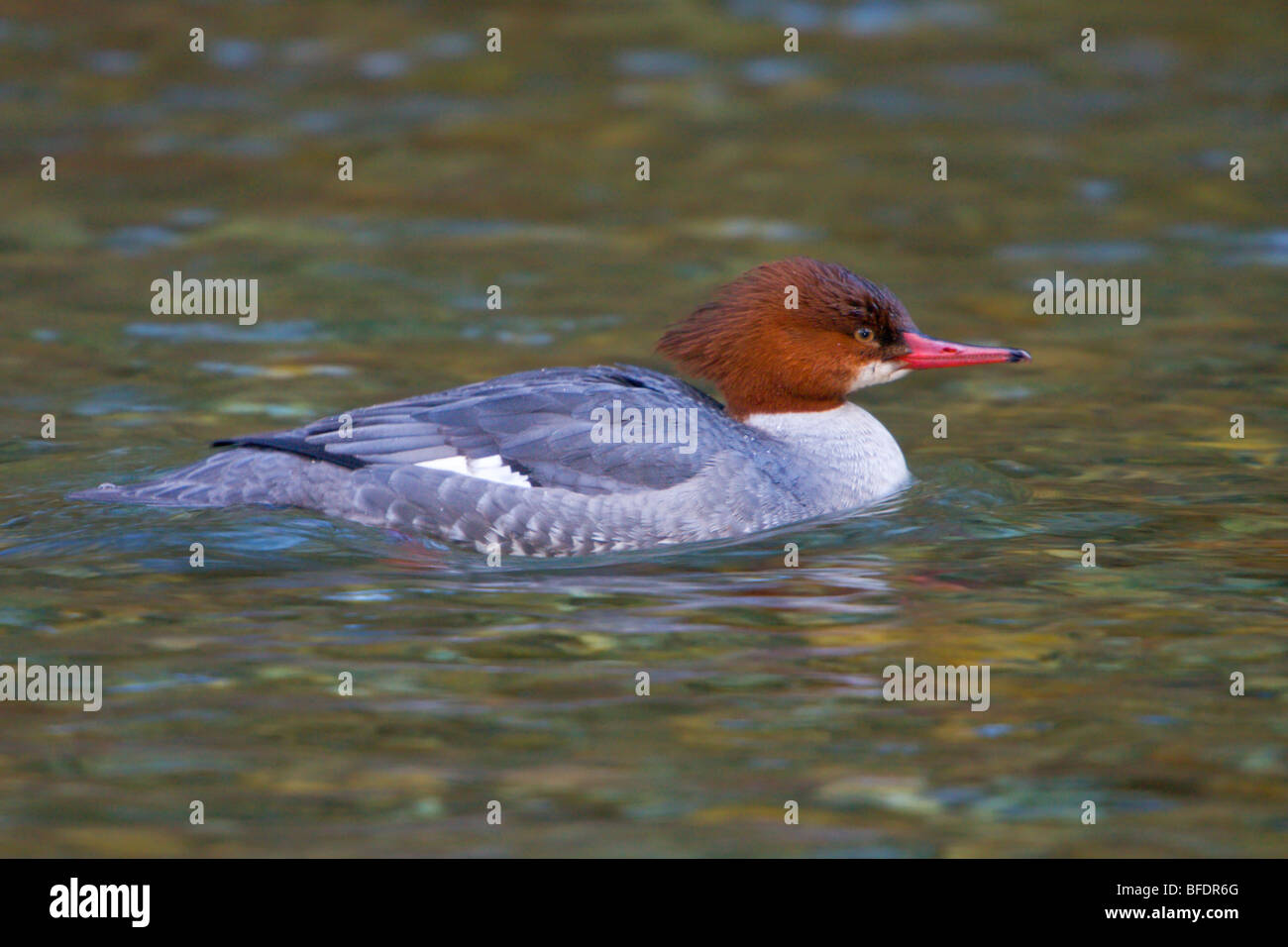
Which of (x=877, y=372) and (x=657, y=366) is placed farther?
(x=657, y=366)

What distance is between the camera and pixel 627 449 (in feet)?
23.7

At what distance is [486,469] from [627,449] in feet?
1.81

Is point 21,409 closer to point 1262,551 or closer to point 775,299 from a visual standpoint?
point 775,299

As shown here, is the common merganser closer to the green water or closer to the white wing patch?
the white wing patch

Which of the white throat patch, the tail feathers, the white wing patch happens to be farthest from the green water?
the white throat patch

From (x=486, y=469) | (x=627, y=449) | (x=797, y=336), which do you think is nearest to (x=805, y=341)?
(x=797, y=336)

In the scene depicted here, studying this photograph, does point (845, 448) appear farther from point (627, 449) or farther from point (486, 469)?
point (486, 469)

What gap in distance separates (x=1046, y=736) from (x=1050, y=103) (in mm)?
8916

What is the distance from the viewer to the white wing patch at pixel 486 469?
724 centimetres

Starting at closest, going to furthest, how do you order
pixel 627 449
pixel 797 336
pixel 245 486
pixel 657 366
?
pixel 627 449
pixel 245 486
pixel 797 336
pixel 657 366

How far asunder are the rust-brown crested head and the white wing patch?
101 centimetres

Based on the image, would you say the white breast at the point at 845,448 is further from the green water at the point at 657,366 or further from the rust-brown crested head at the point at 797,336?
the green water at the point at 657,366

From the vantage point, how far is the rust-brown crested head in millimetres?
7602

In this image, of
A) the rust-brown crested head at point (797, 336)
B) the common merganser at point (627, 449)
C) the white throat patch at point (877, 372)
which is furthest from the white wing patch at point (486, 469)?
the white throat patch at point (877, 372)
